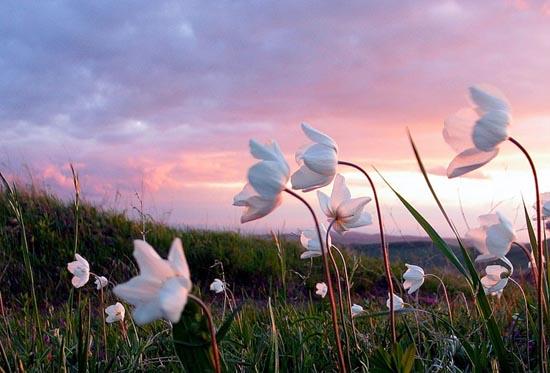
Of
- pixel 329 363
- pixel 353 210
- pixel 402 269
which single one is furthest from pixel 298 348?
pixel 402 269

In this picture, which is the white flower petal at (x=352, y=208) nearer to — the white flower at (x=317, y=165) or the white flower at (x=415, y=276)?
the white flower at (x=317, y=165)

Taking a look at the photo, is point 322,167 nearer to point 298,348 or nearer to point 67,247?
point 298,348

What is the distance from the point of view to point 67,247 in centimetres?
617

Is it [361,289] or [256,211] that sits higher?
[256,211]

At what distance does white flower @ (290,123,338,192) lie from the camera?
1385 mm

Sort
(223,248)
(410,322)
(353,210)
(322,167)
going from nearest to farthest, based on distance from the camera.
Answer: (322,167) < (353,210) < (410,322) < (223,248)

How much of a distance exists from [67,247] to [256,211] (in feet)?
17.4

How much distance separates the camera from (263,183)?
3.85 feet

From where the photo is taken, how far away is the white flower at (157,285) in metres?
0.86

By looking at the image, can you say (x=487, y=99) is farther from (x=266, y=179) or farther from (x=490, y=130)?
(x=266, y=179)

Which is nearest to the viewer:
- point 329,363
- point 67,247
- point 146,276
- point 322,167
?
point 146,276

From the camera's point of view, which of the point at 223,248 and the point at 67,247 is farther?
the point at 223,248

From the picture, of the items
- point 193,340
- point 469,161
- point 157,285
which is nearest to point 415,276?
point 469,161

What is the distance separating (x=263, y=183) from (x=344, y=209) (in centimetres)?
54
